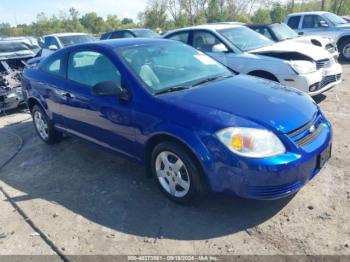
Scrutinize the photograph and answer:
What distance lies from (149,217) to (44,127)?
2991mm

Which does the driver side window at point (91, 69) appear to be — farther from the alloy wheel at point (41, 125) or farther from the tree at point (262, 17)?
the tree at point (262, 17)

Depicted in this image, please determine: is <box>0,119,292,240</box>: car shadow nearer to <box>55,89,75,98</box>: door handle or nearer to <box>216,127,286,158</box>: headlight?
<box>216,127,286,158</box>: headlight

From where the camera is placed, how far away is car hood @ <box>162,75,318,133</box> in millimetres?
3102

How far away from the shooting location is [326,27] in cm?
1202

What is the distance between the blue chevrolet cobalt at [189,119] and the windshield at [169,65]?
0.01 metres

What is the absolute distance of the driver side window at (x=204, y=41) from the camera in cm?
712

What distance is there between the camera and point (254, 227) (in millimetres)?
3104

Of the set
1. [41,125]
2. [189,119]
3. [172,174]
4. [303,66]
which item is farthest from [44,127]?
[303,66]

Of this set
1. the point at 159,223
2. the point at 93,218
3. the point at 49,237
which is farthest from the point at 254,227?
the point at 49,237

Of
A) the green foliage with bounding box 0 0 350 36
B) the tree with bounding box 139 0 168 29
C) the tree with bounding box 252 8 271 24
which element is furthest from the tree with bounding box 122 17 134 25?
the tree with bounding box 252 8 271 24

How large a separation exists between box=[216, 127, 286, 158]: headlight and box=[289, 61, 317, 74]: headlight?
11.5 ft

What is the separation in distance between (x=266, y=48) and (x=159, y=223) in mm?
4895

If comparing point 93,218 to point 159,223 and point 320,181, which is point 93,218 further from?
point 320,181

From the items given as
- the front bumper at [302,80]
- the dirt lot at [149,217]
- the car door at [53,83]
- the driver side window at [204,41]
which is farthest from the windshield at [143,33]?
the dirt lot at [149,217]
